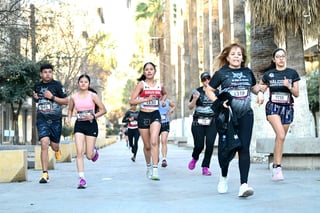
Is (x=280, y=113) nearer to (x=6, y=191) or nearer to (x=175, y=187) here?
(x=175, y=187)

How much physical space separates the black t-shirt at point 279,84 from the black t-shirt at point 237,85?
1949mm

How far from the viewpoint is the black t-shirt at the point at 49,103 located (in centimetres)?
1030

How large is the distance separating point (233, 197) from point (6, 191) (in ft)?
11.4

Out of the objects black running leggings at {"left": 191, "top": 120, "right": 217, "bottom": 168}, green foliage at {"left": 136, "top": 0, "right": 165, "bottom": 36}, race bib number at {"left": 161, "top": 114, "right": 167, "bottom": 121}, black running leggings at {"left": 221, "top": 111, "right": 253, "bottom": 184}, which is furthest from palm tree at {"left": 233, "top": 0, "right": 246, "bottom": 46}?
green foliage at {"left": 136, "top": 0, "right": 165, "bottom": 36}

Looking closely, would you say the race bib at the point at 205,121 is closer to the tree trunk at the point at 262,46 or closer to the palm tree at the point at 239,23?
the tree trunk at the point at 262,46

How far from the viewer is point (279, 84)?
9445mm

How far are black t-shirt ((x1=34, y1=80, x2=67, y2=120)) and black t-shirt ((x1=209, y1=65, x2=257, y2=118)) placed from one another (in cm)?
373

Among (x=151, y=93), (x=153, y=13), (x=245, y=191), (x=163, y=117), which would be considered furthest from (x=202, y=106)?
(x=153, y=13)

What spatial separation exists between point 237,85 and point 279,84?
216cm

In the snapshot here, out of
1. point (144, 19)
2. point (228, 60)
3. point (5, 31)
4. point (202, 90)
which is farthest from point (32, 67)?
point (144, 19)

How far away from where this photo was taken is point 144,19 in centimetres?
5606

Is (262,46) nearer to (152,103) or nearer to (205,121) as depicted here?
(205,121)

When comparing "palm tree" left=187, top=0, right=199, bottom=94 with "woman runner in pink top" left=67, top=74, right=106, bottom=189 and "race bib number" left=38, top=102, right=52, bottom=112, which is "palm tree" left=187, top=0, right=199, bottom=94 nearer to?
"race bib number" left=38, top=102, right=52, bottom=112

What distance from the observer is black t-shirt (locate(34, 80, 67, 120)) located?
10.3 meters
